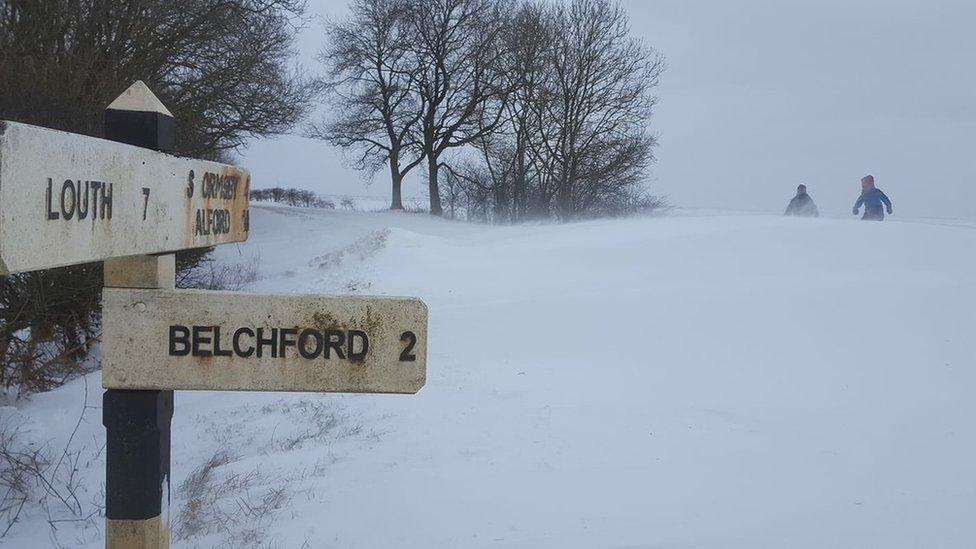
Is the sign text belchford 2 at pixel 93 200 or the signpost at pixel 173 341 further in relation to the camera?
the signpost at pixel 173 341

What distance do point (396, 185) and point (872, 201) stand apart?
2243cm

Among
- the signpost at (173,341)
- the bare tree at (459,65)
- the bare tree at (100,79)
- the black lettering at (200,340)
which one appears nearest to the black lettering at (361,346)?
the signpost at (173,341)

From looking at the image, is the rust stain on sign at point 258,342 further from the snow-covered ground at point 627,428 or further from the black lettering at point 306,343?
the snow-covered ground at point 627,428

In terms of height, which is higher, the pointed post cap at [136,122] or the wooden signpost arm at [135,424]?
the pointed post cap at [136,122]

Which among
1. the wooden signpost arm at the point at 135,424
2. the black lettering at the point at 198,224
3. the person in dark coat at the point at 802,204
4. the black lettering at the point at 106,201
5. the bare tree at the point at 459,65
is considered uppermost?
the bare tree at the point at 459,65

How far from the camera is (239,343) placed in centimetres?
221

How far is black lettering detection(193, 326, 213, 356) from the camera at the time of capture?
7.24 feet

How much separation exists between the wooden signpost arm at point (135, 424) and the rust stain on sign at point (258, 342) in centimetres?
6

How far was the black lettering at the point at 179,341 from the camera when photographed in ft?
7.23

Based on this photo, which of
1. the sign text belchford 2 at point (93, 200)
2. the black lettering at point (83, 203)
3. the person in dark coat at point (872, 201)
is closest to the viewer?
the sign text belchford 2 at point (93, 200)

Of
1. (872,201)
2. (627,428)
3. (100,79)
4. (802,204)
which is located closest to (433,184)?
(802,204)

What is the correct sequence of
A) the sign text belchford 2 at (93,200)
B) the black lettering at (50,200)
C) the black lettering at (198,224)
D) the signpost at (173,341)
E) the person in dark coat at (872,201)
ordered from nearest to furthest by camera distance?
the sign text belchford 2 at (93,200) < the black lettering at (50,200) < the signpost at (173,341) < the black lettering at (198,224) < the person in dark coat at (872,201)

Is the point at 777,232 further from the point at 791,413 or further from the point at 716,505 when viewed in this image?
the point at 716,505

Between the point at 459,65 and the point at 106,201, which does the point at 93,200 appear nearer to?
the point at 106,201
